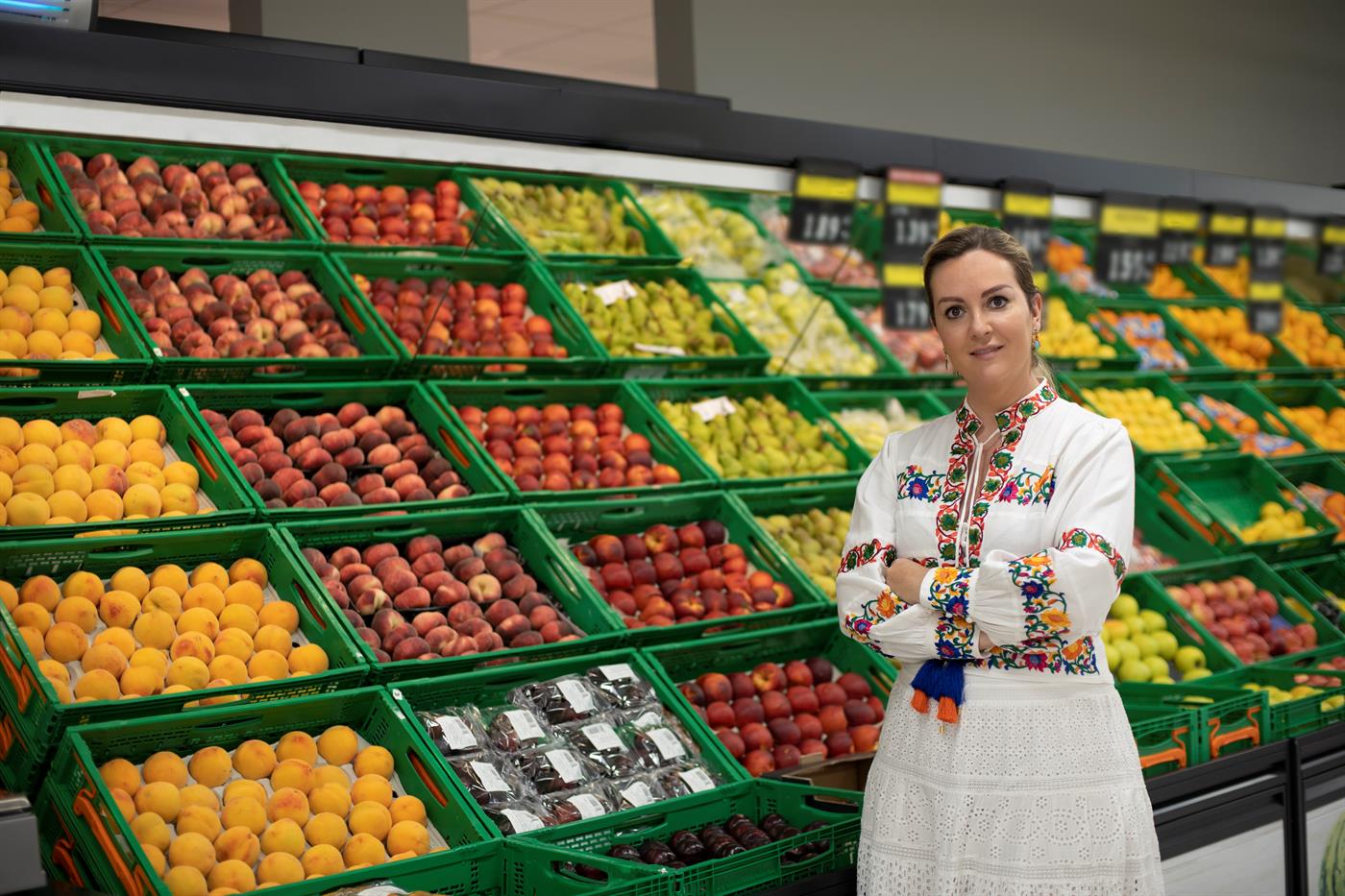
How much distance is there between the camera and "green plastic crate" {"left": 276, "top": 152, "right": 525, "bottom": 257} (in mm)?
4254

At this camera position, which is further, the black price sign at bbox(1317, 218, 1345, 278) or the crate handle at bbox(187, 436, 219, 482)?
the black price sign at bbox(1317, 218, 1345, 278)

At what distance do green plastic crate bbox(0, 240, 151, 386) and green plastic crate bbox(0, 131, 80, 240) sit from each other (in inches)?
1.9

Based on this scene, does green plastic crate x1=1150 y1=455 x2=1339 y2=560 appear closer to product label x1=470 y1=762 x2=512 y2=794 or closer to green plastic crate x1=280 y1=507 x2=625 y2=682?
green plastic crate x1=280 y1=507 x2=625 y2=682

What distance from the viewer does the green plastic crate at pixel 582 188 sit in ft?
15.4

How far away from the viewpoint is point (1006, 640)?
232cm

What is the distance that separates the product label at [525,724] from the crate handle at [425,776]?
0.29 m

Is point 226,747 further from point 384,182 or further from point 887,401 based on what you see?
point 887,401

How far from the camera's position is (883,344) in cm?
561

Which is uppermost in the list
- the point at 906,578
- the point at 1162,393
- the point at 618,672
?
the point at 1162,393

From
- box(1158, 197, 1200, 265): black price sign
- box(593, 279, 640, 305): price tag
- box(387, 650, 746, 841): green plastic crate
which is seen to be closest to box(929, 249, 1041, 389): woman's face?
box(387, 650, 746, 841): green plastic crate

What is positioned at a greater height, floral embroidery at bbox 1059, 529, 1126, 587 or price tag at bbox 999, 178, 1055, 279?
price tag at bbox 999, 178, 1055, 279

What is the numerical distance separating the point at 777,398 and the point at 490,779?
233cm

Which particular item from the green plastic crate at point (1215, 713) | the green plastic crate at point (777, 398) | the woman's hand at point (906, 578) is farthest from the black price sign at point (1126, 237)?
the woman's hand at point (906, 578)

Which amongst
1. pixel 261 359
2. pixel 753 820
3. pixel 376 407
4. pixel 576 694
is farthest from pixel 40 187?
pixel 753 820
